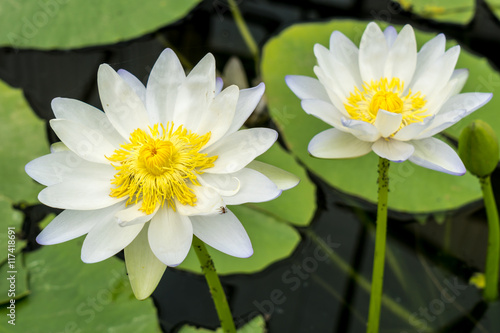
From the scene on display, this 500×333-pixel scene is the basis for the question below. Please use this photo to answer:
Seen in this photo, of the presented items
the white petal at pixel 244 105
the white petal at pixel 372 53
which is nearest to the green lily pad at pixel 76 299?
the white petal at pixel 244 105

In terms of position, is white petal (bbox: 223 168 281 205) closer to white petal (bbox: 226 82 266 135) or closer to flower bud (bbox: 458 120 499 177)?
white petal (bbox: 226 82 266 135)

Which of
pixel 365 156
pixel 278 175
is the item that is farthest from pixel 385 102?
Result: pixel 365 156

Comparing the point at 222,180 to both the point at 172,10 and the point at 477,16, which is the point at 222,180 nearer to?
the point at 172,10

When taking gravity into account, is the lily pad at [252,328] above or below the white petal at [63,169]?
below

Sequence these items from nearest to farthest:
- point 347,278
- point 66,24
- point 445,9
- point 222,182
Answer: point 222,182
point 347,278
point 66,24
point 445,9

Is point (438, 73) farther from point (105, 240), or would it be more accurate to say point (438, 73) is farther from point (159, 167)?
point (105, 240)

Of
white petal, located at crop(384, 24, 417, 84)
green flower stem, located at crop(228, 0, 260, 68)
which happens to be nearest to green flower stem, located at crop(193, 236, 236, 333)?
white petal, located at crop(384, 24, 417, 84)

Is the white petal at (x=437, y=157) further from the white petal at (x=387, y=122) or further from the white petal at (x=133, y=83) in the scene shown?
the white petal at (x=133, y=83)
